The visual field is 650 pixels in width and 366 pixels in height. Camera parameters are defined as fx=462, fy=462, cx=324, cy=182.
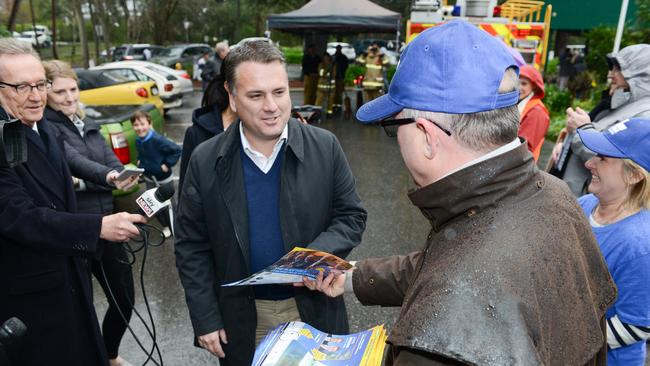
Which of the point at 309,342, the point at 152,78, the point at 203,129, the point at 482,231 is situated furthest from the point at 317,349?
the point at 152,78

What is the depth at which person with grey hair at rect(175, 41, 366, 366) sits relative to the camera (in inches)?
78.5

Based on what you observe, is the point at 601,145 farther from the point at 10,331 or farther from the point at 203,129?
the point at 10,331

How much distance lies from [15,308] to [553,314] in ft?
6.93

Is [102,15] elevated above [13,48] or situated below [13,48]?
above

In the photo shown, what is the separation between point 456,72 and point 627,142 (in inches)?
47.7

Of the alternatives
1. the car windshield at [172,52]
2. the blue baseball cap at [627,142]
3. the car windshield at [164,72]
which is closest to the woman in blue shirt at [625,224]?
the blue baseball cap at [627,142]

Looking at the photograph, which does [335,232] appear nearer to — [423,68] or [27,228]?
[423,68]

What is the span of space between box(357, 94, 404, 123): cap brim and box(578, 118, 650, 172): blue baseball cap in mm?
1174

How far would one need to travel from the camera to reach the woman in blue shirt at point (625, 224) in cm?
169

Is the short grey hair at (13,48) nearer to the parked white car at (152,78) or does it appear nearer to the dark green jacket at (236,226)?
the dark green jacket at (236,226)

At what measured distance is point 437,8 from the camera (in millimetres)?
7387

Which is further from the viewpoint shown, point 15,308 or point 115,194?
point 115,194

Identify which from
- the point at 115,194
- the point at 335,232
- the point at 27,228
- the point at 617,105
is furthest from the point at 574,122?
the point at 115,194

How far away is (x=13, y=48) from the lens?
2113 mm
